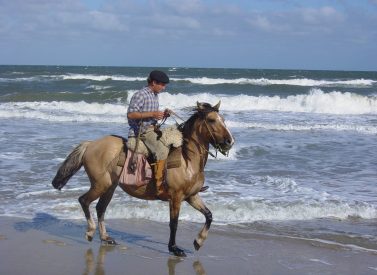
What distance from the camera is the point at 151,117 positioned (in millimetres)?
6031

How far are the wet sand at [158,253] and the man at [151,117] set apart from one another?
0.84 m

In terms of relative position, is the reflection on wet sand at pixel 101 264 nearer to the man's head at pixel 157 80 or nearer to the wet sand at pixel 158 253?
the wet sand at pixel 158 253

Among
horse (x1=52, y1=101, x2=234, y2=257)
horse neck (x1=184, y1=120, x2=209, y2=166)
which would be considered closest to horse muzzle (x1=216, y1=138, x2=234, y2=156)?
horse (x1=52, y1=101, x2=234, y2=257)

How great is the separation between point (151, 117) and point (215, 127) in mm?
730

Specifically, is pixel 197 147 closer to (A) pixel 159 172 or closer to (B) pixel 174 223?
(A) pixel 159 172

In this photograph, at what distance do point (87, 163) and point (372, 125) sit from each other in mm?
18030

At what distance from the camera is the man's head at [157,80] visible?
20.1 feet

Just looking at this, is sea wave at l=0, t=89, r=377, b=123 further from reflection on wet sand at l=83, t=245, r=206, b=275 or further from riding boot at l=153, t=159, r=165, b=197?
riding boot at l=153, t=159, r=165, b=197

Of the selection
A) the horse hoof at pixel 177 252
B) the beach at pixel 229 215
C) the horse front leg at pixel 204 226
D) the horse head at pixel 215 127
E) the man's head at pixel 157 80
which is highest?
the man's head at pixel 157 80

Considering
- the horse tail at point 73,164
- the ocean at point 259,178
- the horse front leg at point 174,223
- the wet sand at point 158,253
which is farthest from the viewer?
the ocean at point 259,178

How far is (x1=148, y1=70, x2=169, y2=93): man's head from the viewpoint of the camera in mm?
6117

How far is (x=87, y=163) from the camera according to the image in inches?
255

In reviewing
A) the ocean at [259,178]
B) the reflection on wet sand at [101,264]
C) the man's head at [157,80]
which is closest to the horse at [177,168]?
the reflection on wet sand at [101,264]

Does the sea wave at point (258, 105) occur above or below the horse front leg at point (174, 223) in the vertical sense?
below
